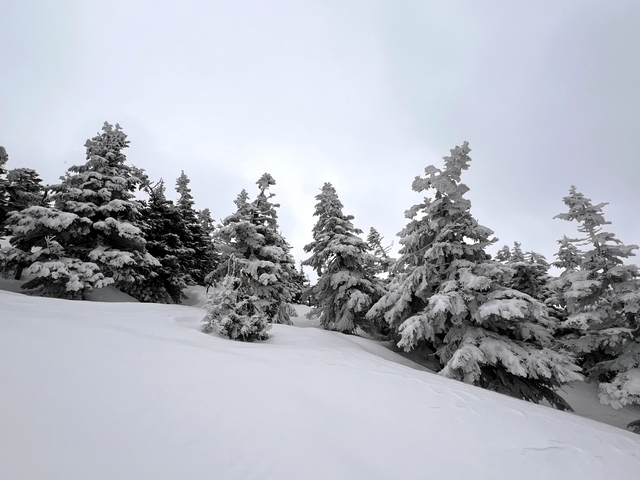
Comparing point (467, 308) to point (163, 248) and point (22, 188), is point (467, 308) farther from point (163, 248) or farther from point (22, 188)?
point (22, 188)

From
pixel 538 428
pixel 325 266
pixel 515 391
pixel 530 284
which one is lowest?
pixel 515 391

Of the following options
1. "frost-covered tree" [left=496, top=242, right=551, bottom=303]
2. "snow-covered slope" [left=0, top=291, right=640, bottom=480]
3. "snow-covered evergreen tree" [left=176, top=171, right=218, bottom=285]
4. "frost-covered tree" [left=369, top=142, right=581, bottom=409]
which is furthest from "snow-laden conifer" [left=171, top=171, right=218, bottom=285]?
"frost-covered tree" [left=496, top=242, right=551, bottom=303]

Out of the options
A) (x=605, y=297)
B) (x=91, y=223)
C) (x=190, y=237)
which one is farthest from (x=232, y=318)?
(x=190, y=237)

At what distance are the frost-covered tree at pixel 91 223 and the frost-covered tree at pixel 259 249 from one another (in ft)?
13.7

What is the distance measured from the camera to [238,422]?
2.60 m

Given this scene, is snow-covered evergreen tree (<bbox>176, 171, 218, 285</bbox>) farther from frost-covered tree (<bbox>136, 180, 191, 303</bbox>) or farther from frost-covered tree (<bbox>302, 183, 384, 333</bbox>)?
frost-covered tree (<bbox>302, 183, 384, 333</bbox>)

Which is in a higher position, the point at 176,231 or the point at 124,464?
the point at 176,231

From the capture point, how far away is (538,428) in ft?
11.7

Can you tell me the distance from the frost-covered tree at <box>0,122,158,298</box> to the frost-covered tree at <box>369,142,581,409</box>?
12.3 metres

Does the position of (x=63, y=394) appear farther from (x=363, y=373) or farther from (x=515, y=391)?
(x=515, y=391)

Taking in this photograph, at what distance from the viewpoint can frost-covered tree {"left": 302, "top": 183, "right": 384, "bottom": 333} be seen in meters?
14.4

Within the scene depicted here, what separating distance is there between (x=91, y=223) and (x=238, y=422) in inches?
532

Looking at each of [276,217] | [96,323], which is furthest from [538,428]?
[276,217]

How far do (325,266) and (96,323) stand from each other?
1171cm
